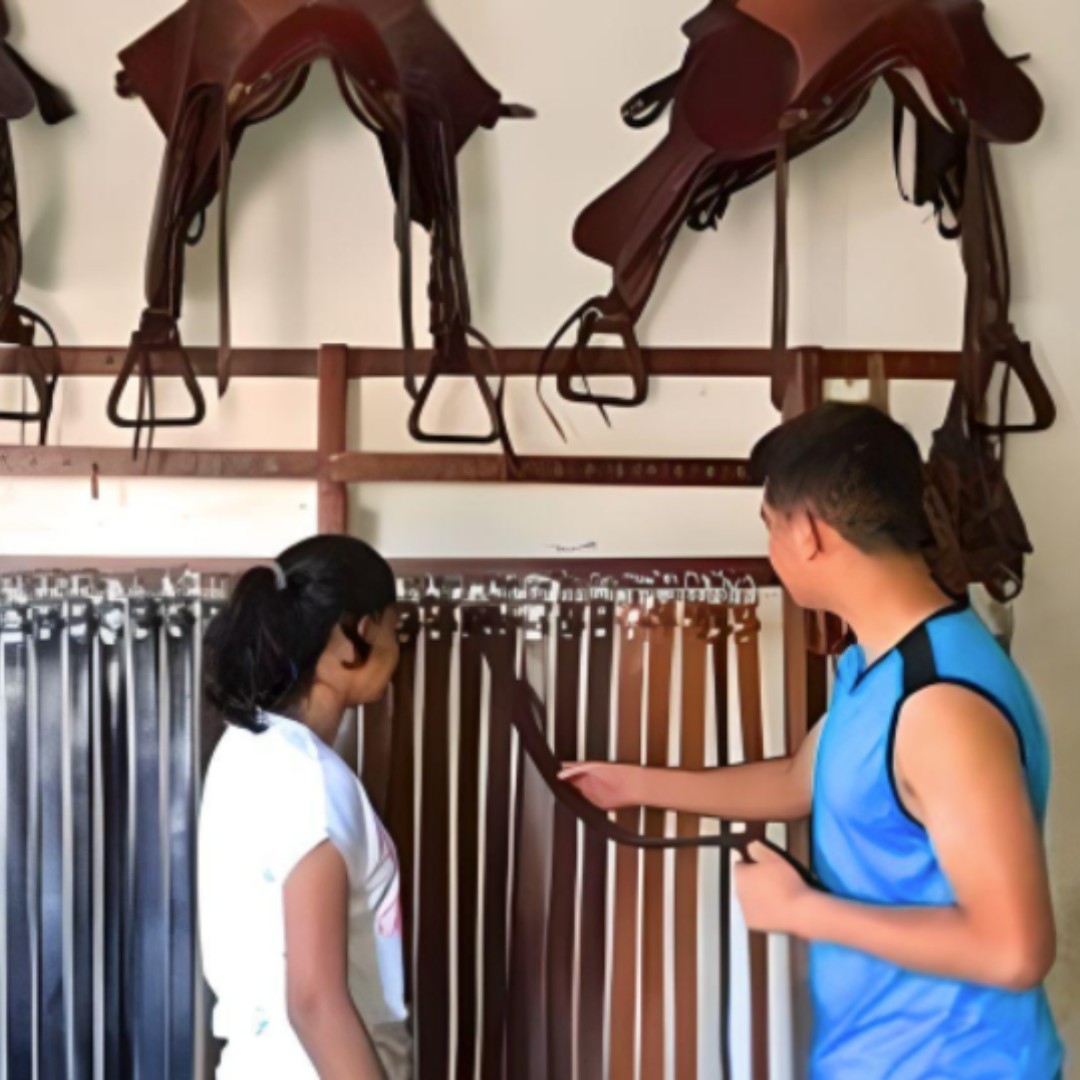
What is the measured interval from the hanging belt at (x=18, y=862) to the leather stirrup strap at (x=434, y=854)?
1.69 feet

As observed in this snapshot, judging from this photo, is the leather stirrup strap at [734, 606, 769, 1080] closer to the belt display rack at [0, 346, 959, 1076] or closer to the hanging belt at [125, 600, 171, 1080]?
the belt display rack at [0, 346, 959, 1076]

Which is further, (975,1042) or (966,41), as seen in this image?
(966,41)

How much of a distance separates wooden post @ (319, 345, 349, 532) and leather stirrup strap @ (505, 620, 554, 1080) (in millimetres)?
318

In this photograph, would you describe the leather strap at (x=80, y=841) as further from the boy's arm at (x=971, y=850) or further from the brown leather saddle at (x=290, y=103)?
the boy's arm at (x=971, y=850)

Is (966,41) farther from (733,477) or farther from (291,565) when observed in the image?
(291,565)

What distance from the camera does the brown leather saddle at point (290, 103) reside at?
1648 millimetres

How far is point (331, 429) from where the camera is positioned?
5.92 ft

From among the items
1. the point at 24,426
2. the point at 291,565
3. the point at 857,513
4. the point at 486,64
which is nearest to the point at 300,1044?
the point at 291,565

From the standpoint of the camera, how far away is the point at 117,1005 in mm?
1681

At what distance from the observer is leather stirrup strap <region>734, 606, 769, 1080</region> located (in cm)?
178

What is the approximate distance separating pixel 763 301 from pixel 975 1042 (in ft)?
3.64

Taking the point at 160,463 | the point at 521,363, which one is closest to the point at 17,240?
the point at 160,463

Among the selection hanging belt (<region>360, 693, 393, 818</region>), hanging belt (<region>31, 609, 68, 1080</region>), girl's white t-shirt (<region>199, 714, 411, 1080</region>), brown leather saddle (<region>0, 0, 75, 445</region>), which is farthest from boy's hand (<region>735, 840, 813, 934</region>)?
brown leather saddle (<region>0, 0, 75, 445</region>)

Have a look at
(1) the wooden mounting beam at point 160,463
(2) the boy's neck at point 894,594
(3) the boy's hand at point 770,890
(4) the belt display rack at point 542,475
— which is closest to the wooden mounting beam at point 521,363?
(4) the belt display rack at point 542,475
